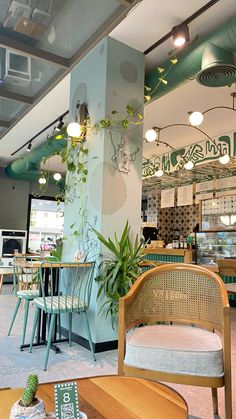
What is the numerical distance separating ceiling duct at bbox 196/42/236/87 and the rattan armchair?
2017mm

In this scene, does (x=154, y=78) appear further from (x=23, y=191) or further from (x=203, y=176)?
(x=23, y=191)

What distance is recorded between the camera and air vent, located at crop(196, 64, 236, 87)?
10.6 feet

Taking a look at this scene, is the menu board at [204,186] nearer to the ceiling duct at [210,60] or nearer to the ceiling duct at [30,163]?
the ceiling duct at [30,163]

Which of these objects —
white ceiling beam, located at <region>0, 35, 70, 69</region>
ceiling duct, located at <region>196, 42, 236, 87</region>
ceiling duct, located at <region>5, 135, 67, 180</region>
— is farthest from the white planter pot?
ceiling duct, located at <region>5, 135, 67, 180</region>

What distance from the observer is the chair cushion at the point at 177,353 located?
172 centimetres

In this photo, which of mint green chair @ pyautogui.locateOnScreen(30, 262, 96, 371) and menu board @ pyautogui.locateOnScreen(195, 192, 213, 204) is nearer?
mint green chair @ pyautogui.locateOnScreen(30, 262, 96, 371)

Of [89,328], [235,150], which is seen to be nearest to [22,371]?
[89,328]

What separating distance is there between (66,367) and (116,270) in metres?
0.93

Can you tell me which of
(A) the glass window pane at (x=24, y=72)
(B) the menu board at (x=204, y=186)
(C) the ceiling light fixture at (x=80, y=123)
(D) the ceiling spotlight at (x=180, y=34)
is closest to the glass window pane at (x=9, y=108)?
(A) the glass window pane at (x=24, y=72)

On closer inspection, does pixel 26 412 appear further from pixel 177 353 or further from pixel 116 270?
pixel 116 270

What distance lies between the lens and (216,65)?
3143mm

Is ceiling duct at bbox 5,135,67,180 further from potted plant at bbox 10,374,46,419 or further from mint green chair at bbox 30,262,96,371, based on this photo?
potted plant at bbox 10,374,46,419

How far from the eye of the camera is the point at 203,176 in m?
8.05

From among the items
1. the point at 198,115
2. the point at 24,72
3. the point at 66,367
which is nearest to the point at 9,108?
the point at 24,72
